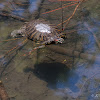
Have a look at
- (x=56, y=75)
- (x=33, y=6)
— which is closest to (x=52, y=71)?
(x=56, y=75)

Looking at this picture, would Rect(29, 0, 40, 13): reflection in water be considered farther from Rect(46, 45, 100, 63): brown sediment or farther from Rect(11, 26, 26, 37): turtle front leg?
Rect(46, 45, 100, 63): brown sediment

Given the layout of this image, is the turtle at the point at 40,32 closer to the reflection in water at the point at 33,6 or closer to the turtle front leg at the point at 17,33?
the turtle front leg at the point at 17,33

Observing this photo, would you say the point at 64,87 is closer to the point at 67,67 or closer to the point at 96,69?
the point at 67,67

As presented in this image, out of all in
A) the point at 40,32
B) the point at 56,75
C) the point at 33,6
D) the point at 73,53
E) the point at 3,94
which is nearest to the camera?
the point at 3,94

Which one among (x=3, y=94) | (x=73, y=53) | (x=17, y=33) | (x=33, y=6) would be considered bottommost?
(x=3, y=94)

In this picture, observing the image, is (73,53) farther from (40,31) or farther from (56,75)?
(40,31)

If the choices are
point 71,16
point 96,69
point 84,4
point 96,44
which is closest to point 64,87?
point 96,69
